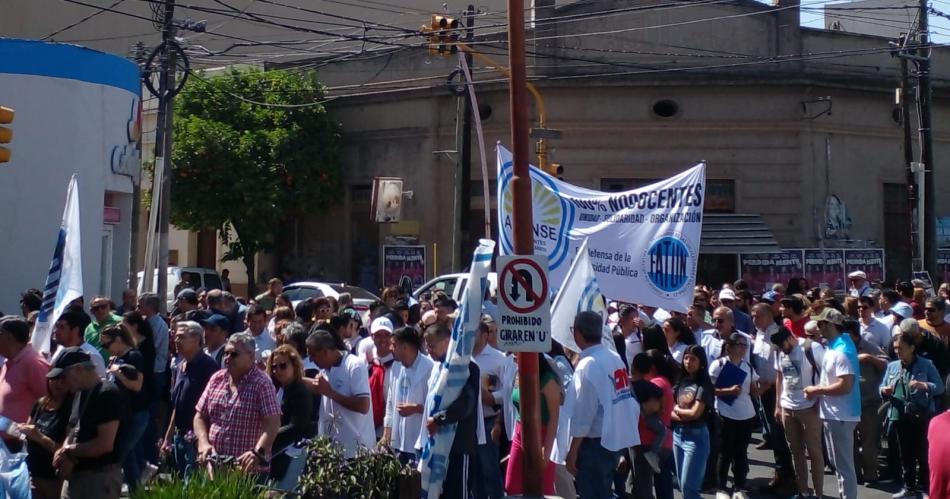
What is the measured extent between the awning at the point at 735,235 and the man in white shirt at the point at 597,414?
20.7 metres

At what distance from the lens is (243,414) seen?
7539 mm

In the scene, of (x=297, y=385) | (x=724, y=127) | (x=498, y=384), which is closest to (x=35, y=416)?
(x=297, y=385)

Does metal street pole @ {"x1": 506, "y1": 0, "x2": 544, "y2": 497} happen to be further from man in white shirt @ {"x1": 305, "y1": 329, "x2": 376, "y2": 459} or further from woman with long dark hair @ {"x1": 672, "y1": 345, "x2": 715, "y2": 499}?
woman with long dark hair @ {"x1": 672, "y1": 345, "x2": 715, "y2": 499}

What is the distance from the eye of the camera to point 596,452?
803cm

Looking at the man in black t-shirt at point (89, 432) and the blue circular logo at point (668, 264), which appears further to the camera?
the blue circular logo at point (668, 264)

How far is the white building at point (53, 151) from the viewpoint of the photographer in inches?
733

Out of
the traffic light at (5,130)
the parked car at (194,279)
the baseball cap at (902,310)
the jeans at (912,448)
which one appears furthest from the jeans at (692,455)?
the parked car at (194,279)

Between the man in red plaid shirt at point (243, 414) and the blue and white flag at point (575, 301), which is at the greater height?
the blue and white flag at point (575, 301)

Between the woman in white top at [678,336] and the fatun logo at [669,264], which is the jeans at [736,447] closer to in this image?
the woman in white top at [678,336]

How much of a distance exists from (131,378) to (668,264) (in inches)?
208

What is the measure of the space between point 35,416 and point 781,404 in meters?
6.59

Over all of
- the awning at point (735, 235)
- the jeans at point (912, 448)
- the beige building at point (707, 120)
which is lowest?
the jeans at point (912, 448)

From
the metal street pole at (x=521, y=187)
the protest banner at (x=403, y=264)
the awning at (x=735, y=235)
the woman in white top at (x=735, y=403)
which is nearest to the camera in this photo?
the metal street pole at (x=521, y=187)

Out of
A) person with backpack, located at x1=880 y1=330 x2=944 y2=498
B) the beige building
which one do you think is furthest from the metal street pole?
the beige building
